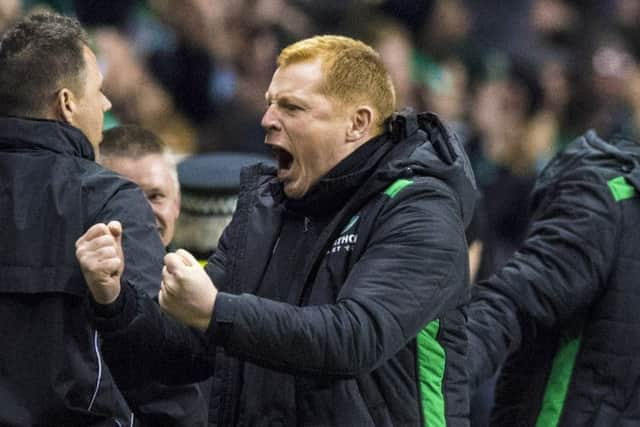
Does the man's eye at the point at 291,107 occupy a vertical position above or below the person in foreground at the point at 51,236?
above

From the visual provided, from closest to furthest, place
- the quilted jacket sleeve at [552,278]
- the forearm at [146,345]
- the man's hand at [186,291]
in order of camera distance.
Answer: the man's hand at [186,291]
the forearm at [146,345]
the quilted jacket sleeve at [552,278]

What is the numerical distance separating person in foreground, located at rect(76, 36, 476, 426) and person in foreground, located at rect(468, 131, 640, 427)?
67 cm

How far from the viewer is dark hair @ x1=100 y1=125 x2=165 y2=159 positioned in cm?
488

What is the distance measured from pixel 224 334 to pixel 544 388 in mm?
1566

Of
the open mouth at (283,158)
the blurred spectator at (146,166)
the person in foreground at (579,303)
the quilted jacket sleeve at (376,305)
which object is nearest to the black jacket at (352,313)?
the quilted jacket sleeve at (376,305)

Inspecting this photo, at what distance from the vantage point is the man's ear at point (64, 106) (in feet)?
12.8

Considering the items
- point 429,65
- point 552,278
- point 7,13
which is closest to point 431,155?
point 552,278

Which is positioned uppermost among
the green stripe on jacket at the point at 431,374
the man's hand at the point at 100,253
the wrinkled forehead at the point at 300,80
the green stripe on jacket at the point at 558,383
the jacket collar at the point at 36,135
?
the wrinkled forehead at the point at 300,80

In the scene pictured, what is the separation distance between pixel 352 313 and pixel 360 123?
2.12ft

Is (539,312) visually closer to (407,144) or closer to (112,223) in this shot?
(407,144)

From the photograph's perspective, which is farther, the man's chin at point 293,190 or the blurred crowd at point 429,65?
the blurred crowd at point 429,65

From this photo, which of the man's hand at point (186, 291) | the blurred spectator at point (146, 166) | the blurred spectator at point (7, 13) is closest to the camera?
the man's hand at point (186, 291)

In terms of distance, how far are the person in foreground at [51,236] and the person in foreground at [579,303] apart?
117cm

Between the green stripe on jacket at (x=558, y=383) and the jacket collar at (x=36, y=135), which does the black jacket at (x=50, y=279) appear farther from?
the green stripe on jacket at (x=558, y=383)
